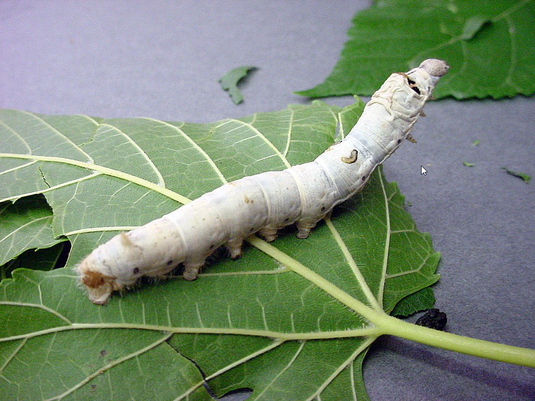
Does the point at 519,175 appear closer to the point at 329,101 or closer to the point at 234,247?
the point at 329,101

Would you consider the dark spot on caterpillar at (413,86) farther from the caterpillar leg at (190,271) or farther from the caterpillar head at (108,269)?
the caterpillar head at (108,269)

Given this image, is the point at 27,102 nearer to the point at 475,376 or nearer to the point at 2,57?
the point at 2,57

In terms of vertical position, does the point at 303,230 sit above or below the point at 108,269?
below

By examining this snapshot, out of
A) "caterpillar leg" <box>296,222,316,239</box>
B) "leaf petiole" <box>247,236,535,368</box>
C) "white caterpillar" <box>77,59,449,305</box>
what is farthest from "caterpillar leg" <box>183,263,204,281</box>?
"caterpillar leg" <box>296,222,316,239</box>

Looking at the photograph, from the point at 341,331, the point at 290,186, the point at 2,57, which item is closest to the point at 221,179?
the point at 290,186

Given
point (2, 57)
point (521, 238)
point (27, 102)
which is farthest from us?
point (2, 57)

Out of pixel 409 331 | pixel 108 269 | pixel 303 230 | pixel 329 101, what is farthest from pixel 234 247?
pixel 329 101

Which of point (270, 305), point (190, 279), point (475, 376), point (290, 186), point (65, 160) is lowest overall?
point (475, 376)

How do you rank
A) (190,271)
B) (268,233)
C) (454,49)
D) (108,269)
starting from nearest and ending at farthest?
(108,269)
(190,271)
(268,233)
(454,49)
